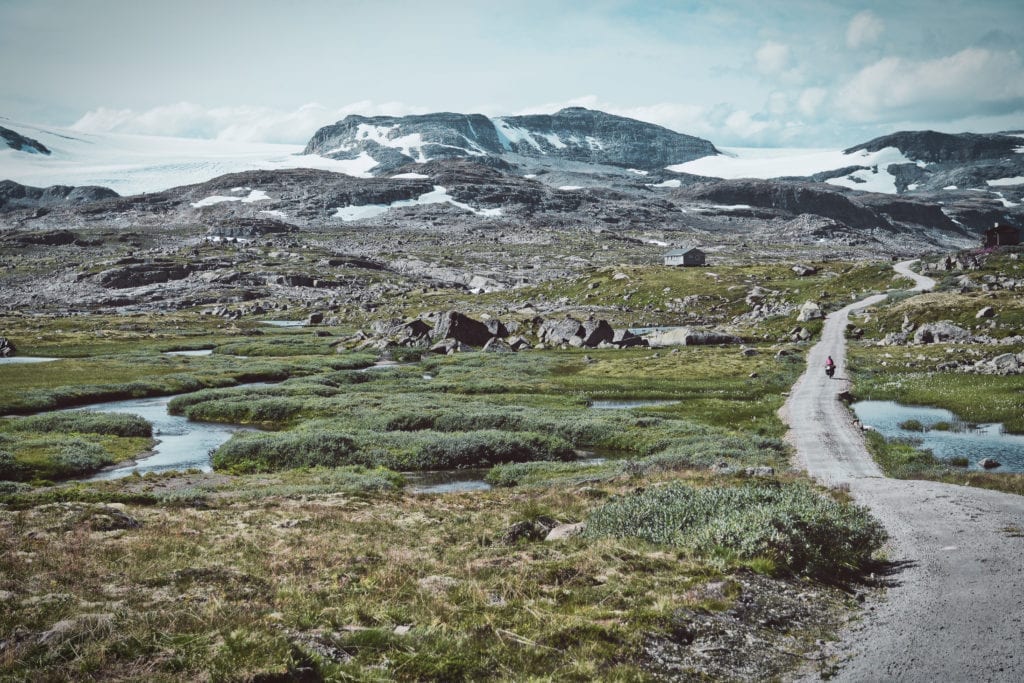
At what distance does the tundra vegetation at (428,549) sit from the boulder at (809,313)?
51.7 meters

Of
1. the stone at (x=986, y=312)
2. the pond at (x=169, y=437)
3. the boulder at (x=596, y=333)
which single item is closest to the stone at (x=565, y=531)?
the pond at (x=169, y=437)

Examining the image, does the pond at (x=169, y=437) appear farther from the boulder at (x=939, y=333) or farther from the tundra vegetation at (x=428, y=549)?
the boulder at (x=939, y=333)

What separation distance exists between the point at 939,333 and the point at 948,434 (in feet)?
146

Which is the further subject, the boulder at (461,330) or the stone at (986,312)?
the boulder at (461,330)

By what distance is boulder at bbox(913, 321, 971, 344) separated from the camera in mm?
78750

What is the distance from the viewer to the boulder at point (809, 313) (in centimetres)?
10544

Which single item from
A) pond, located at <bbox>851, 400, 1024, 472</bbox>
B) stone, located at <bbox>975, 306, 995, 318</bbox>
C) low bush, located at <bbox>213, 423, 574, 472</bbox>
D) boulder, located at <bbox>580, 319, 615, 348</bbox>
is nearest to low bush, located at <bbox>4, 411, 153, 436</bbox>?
low bush, located at <bbox>213, 423, 574, 472</bbox>

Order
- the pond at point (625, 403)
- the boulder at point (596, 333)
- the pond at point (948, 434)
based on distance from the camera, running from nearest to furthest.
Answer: the pond at point (948, 434), the pond at point (625, 403), the boulder at point (596, 333)

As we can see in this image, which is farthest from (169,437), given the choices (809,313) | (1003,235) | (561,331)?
(1003,235)

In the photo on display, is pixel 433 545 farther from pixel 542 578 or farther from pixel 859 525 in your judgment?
pixel 859 525

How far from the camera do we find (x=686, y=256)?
180 metres

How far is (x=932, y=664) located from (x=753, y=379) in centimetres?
6091

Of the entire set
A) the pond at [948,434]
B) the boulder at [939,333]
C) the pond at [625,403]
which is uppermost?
the boulder at [939,333]

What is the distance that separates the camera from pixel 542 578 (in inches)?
687
